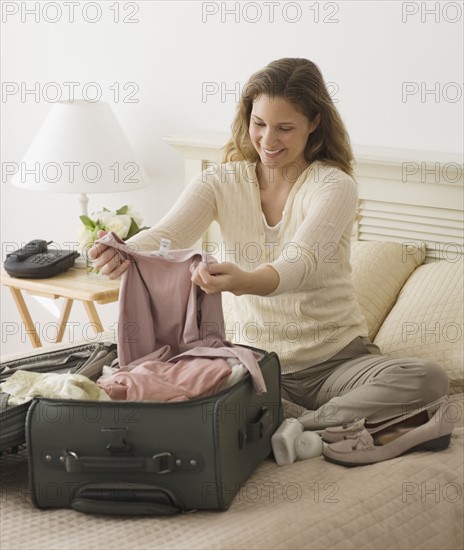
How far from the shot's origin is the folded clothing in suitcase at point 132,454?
5.25 feet

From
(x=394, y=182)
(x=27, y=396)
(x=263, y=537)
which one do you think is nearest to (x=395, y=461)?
(x=263, y=537)

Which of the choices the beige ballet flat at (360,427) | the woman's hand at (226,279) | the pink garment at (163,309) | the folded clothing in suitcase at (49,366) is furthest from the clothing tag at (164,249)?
the beige ballet flat at (360,427)

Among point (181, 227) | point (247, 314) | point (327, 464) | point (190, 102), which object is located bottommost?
point (327, 464)

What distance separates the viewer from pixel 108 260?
1882 millimetres

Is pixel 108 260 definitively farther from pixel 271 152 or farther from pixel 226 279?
pixel 271 152

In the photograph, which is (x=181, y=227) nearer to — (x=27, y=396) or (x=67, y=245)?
(x=27, y=396)

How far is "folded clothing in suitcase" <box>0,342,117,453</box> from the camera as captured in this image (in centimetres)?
167

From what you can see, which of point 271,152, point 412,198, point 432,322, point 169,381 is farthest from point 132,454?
point 412,198

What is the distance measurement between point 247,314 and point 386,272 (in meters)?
0.49

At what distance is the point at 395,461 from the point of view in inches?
71.9

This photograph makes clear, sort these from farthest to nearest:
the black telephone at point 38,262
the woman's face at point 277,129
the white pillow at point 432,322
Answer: the black telephone at point 38,262, the white pillow at point 432,322, the woman's face at point 277,129

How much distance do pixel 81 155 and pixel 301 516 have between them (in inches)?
68.6

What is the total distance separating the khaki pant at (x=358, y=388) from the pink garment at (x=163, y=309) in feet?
0.72

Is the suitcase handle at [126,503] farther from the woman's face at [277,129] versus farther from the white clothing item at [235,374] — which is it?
the woman's face at [277,129]
